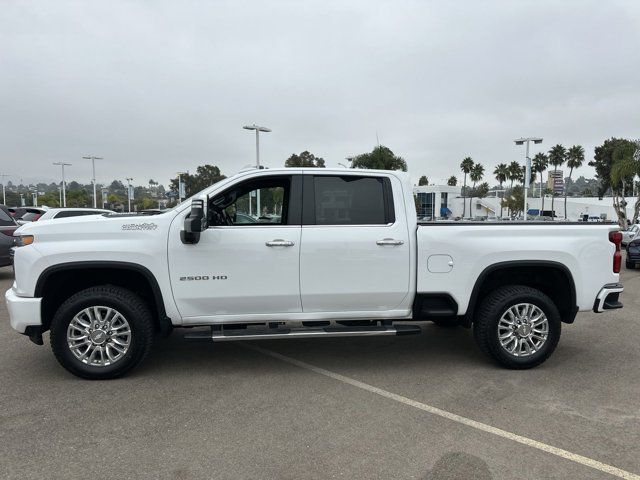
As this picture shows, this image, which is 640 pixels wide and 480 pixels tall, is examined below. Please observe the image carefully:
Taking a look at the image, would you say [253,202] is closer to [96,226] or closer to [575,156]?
[96,226]

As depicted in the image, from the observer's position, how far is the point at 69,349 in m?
4.53

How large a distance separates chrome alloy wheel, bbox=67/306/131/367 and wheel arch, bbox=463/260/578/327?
11.2ft

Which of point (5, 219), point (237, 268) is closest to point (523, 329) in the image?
point (237, 268)

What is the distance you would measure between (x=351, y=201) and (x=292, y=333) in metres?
1.42

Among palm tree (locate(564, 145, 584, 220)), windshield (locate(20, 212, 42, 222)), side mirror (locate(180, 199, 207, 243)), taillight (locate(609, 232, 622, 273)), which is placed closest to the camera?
side mirror (locate(180, 199, 207, 243))

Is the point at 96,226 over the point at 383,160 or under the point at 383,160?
under

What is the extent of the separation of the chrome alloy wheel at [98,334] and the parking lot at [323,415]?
0.26m

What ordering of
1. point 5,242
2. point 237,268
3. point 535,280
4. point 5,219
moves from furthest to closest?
1. point 5,219
2. point 5,242
3. point 535,280
4. point 237,268

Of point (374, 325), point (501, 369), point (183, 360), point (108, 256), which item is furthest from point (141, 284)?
point (501, 369)

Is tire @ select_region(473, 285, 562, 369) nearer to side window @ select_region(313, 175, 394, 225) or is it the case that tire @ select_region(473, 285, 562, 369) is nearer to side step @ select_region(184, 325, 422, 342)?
side step @ select_region(184, 325, 422, 342)

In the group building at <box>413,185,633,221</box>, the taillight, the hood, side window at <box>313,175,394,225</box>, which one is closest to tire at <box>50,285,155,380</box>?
the hood

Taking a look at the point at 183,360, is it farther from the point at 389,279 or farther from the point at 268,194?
the point at 389,279

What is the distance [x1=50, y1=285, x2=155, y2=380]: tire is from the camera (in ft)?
14.8

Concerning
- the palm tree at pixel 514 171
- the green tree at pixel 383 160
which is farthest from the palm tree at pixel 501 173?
the green tree at pixel 383 160
